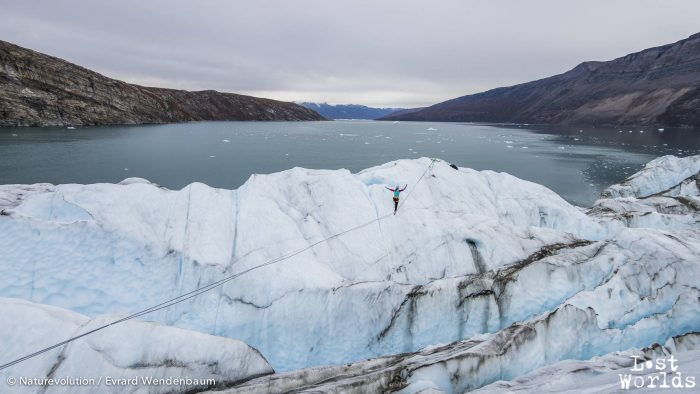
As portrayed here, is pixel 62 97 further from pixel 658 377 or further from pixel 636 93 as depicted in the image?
pixel 636 93

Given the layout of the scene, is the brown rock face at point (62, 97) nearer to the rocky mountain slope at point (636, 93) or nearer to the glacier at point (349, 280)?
the glacier at point (349, 280)

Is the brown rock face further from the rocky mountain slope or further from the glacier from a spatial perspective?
the rocky mountain slope

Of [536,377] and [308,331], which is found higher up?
[536,377]

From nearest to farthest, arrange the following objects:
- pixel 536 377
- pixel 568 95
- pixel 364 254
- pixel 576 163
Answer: pixel 536 377 < pixel 364 254 < pixel 576 163 < pixel 568 95

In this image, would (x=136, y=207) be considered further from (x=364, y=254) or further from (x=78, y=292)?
(x=364, y=254)

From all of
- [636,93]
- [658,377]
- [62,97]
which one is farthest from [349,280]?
[636,93]

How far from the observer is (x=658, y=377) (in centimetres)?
430

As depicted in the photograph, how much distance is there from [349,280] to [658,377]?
619 cm

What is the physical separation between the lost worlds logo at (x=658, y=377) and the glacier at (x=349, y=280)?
165 cm

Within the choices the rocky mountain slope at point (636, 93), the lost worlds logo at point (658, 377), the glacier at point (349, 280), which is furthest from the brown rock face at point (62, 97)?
the rocky mountain slope at point (636, 93)

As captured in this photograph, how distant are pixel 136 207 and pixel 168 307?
311 centimetres

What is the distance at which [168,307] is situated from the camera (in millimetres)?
7867

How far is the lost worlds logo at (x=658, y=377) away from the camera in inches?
156

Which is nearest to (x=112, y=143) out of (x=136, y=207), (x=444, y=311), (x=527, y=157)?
(x=136, y=207)
